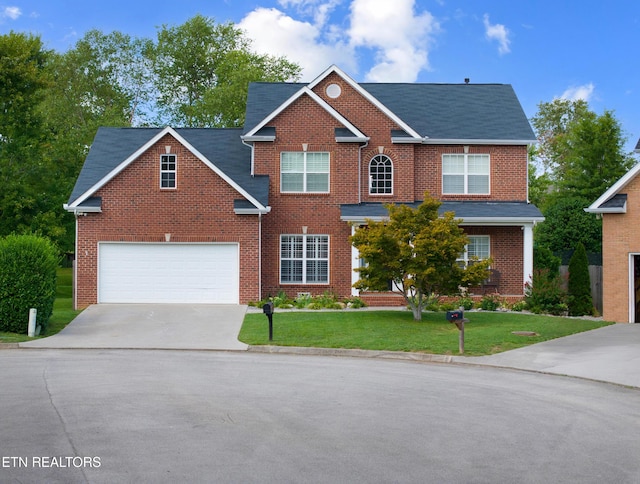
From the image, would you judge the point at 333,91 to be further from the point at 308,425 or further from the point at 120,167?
the point at 308,425

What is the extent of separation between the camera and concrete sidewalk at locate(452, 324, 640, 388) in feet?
47.6

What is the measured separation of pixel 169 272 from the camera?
2650 cm

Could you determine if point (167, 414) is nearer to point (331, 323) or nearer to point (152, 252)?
point (331, 323)

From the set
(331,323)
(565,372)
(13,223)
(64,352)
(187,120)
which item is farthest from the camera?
(187,120)

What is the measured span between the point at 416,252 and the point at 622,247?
7008 millimetres

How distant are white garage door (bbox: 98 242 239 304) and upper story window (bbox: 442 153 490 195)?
8.87 m

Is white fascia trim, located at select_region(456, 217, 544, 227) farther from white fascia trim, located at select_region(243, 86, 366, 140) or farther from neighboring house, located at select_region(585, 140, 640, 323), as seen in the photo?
white fascia trim, located at select_region(243, 86, 366, 140)

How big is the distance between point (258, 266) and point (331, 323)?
591 cm

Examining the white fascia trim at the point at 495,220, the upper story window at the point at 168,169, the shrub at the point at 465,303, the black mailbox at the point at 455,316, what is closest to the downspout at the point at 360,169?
the white fascia trim at the point at 495,220

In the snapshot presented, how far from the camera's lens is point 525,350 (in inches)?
677

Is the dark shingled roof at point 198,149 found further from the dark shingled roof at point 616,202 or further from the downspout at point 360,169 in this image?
the dark shingled roof at point 616,202

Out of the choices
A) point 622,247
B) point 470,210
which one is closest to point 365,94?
point 470,210

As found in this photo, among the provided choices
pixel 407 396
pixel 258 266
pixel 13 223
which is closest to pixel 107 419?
A: pixel 407 396

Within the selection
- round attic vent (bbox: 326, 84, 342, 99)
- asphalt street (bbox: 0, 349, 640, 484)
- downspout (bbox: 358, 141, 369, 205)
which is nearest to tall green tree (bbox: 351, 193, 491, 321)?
asphalt street (bbox: 0, 349, 640, 484)
